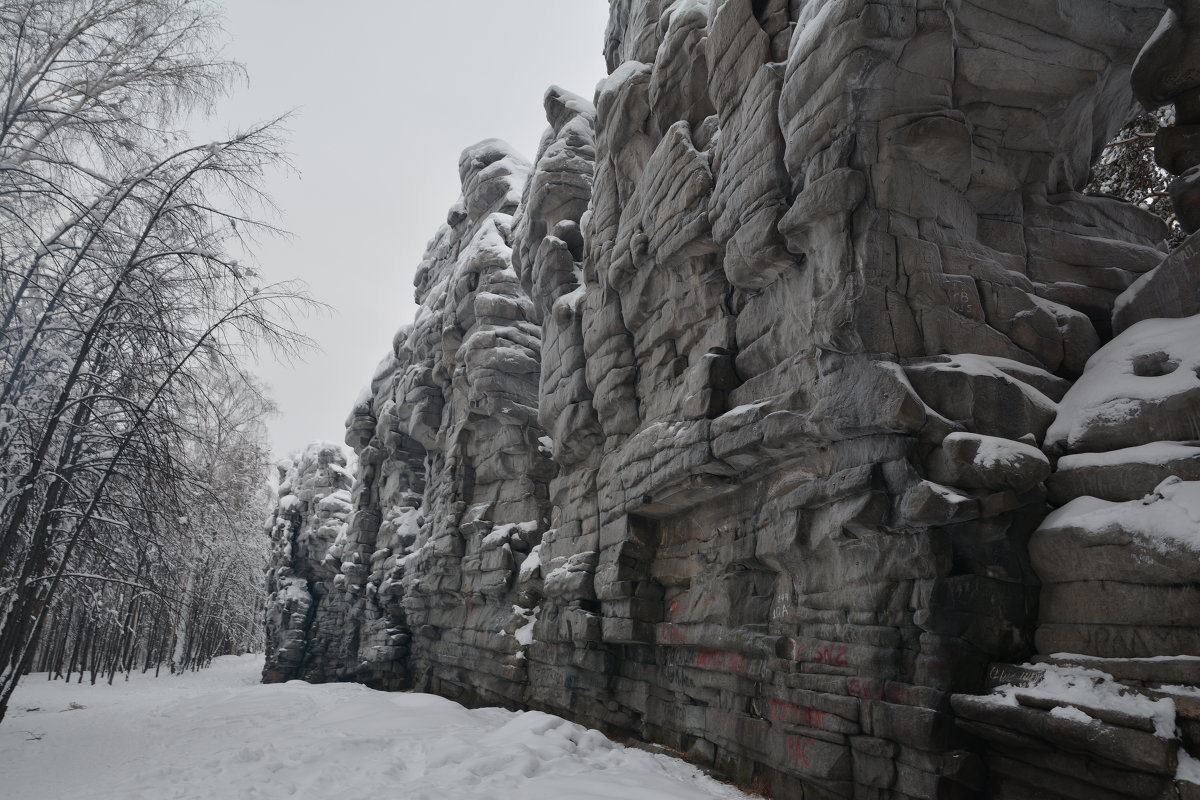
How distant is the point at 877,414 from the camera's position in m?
6.09

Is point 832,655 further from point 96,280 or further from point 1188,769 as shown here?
point 96,280

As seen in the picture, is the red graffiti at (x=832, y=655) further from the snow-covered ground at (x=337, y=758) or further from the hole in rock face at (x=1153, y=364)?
the hole in rock face at (x=1153, y=364)

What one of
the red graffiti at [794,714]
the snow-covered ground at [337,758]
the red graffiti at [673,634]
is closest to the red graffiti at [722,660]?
the red graffiti at [673,634]

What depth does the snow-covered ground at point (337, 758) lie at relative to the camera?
6.97 metres

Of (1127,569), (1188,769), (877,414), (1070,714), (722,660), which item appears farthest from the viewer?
(722,660)

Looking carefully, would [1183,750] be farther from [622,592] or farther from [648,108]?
[648,108]

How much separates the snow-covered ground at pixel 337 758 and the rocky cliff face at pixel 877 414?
1449mm

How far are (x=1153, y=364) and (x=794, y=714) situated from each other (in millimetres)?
4431

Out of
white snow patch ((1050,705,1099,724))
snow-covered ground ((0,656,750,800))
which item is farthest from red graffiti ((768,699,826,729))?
white snow patch ((1050,705,1099,724))

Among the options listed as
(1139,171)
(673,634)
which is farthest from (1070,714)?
(1139,171)

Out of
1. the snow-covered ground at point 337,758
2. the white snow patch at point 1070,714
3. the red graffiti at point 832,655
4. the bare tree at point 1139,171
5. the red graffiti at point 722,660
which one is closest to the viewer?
the white snow patch at point 1070,714

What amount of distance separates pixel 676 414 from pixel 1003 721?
5302 millimetres

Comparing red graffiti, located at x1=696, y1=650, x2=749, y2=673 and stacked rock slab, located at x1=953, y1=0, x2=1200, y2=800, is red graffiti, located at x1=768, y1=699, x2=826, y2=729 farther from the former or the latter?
stacked rock slab, located at x1=953, y1=0, x2=1200, y2=800

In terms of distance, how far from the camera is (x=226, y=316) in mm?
8008
